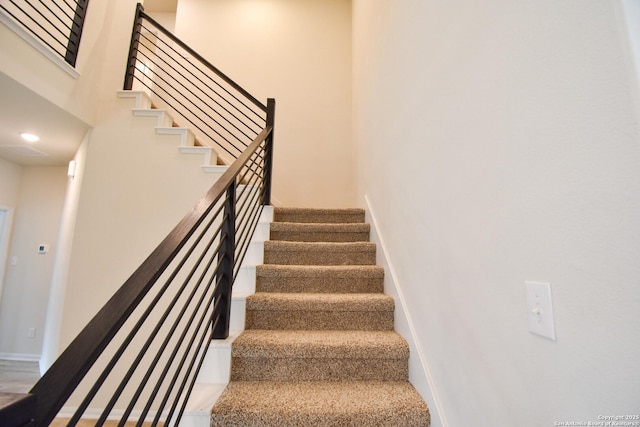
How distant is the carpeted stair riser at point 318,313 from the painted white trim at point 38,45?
7.42ft

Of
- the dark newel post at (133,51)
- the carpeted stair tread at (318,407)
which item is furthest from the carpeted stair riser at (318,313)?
the dark newel post at (133,51)

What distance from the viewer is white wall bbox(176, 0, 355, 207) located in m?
3.67

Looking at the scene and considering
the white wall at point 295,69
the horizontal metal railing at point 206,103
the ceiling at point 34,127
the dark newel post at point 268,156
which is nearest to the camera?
the ceiling at point 34,127

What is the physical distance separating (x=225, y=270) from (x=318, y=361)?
63 cm

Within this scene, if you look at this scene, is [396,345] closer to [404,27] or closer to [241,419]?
[241,419]

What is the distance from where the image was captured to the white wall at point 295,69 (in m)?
3.67

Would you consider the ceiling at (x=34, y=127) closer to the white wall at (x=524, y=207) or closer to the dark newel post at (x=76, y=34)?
the dark newel post at (x=76, y=34)

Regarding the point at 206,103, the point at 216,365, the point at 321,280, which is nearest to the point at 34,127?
the point at 206,103

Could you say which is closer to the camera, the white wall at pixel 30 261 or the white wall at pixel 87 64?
the white wall at pixel 87 64

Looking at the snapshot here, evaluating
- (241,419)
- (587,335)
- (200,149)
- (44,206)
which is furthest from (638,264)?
(44,206)

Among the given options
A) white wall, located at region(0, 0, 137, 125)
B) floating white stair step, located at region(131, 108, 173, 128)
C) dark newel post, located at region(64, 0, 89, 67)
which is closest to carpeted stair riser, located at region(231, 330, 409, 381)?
floating white stair step, located at region(131, 108, 173, 128)

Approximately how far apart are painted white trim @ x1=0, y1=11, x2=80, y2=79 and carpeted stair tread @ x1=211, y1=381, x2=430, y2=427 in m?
2.54

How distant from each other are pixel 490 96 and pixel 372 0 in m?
2.23

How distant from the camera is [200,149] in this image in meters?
2.43
